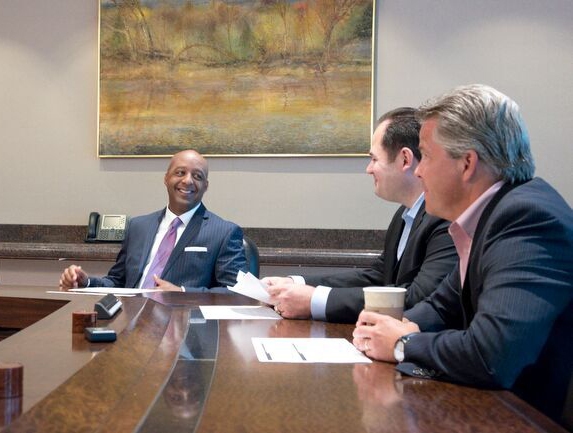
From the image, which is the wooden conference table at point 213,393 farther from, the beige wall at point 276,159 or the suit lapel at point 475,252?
the beige wall at point 276,159

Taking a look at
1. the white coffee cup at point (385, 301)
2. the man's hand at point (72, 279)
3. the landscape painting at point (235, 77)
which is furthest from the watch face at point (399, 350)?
the landscape painting at point (235, 77)

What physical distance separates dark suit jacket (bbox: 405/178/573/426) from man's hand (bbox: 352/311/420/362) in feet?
0.24

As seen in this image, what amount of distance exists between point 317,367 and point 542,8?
3.98m

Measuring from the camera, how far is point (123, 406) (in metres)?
1.16

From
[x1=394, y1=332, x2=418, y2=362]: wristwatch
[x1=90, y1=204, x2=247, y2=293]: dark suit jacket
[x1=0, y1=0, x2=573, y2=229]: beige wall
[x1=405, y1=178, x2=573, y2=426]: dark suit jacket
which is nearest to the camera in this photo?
[x1=405, y1=178, x2=573, y2=426]: dark suit jacket

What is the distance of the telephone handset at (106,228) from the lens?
5.09 metres

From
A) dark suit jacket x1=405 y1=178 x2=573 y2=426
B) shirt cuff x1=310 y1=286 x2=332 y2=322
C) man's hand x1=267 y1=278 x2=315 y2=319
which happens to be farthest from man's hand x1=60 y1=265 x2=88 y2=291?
dark suit jacket x1=405 y1=178 x2=573 y2=426

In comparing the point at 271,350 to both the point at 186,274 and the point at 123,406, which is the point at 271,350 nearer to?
the point at 123,406

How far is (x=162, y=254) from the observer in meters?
3.79

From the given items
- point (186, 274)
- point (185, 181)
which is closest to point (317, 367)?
point (186, 274)

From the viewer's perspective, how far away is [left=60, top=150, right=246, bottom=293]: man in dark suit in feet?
12.2

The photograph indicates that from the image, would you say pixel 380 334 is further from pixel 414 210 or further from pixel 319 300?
pixel 414 210

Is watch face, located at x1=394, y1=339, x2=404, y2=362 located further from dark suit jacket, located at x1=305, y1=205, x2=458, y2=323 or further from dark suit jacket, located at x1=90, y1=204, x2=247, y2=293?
dark suit jacket, located at x1=90, y1=204, x2=247, y2=293

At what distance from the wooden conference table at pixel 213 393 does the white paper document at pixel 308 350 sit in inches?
1.6
